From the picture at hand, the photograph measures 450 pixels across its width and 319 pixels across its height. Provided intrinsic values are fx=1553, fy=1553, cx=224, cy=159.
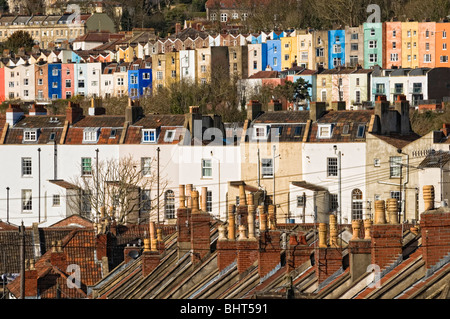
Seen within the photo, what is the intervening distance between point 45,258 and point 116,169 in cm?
3122

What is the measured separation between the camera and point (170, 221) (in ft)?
212

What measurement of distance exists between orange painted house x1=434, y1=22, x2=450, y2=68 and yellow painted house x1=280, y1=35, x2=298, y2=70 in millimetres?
12378

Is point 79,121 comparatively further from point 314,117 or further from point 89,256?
point 89,256

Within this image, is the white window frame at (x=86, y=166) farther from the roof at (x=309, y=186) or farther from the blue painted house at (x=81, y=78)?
the blue painted house at (x=81, y=78)

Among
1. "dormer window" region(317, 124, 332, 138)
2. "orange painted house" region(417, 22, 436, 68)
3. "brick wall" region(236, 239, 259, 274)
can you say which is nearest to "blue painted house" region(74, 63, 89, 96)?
"orange painted house" region(417, 22, 436, 68)

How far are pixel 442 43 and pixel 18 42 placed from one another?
65728 mm

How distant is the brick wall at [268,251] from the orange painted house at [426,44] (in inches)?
3422

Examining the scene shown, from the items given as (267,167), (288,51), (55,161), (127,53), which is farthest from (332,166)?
(127,53)

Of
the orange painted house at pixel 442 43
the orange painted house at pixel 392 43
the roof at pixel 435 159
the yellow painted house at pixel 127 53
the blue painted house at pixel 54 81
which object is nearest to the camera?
the roof at pixel 435 159

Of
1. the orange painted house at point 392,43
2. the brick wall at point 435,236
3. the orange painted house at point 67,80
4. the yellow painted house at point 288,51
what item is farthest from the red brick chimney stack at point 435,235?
the orange painted house at point 67,80

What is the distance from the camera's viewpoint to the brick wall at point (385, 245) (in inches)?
785

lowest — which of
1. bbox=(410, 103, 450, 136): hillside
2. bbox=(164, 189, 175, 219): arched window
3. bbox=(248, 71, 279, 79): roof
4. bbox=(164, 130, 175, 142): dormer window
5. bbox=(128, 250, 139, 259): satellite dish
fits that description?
bbox=(164, 189, 175, 219): arched window

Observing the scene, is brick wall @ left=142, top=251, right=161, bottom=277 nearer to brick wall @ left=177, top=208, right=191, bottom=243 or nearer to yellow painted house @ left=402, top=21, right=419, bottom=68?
brick wall @ left=177, top=208, right=191, bottom=243

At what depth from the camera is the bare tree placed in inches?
2554
